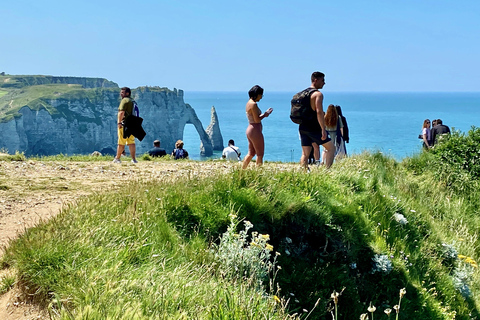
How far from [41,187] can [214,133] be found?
155m

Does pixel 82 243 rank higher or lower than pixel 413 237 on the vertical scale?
higher

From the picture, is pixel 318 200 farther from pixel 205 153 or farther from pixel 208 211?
pixel 205 153

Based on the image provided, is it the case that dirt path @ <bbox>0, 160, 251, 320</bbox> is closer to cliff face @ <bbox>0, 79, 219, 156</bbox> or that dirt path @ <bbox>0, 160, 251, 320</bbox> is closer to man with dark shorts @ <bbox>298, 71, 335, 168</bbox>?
man with dark shorts @ <bbox>298, 71, 335, 168</bbox>

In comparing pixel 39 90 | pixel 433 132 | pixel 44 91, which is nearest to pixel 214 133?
pixel 44 91

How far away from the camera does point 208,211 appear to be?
7137 mm

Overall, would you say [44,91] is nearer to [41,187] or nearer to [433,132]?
[433,132]

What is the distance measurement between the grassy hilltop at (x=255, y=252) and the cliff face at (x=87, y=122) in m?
138

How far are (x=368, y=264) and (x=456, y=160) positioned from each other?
6906mm

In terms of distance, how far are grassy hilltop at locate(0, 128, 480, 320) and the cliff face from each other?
13834 cm

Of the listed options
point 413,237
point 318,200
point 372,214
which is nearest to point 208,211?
point 318,200

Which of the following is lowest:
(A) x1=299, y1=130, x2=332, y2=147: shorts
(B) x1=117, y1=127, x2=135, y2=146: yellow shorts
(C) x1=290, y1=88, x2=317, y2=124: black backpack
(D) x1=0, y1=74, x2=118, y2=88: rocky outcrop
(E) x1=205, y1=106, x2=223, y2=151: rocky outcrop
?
(E) x1=205, y1=106, x2=223, y2=151: rocky outcrop

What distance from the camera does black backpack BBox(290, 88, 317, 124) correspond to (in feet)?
35.1

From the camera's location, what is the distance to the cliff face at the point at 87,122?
143 metres

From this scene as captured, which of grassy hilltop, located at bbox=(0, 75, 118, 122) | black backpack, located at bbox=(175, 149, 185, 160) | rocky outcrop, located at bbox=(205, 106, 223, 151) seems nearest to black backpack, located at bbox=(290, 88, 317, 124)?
black backpack, located at bbox=(175, 149, 185, 160)
